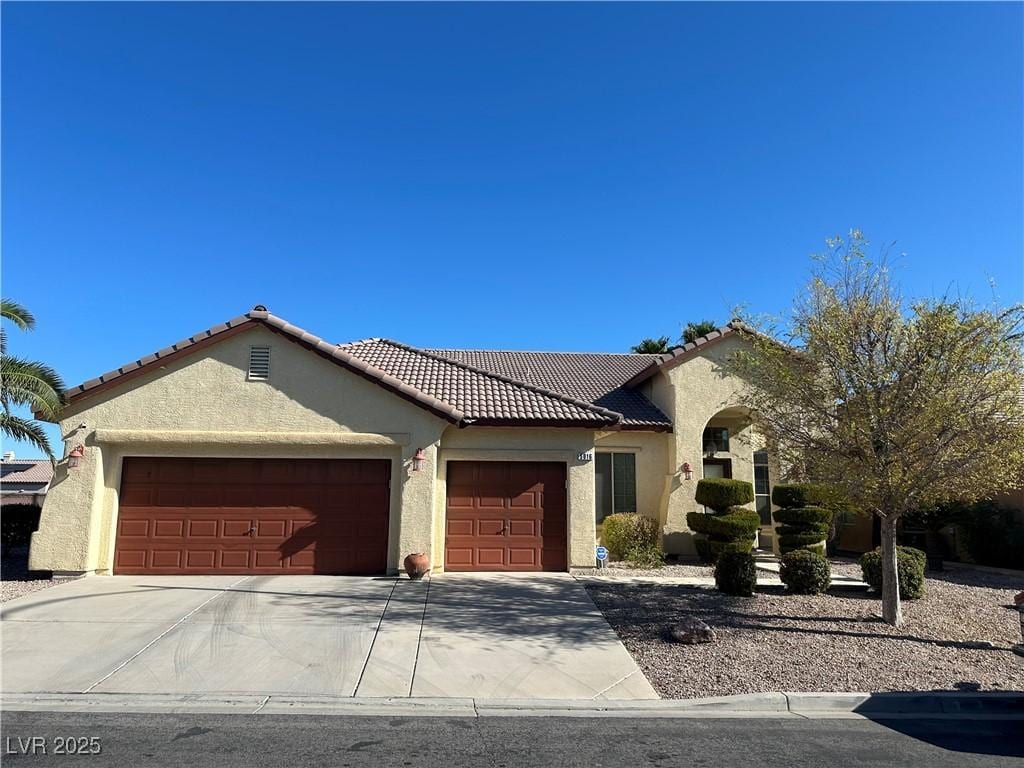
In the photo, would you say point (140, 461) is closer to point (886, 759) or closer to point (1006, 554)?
point (886, 759)

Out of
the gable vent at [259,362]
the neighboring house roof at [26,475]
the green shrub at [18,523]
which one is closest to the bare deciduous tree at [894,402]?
the gable vent at [259,362]

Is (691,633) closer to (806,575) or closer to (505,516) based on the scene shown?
(806,575)

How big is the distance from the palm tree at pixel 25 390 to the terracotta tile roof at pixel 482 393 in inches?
260

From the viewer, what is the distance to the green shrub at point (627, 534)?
14.8m

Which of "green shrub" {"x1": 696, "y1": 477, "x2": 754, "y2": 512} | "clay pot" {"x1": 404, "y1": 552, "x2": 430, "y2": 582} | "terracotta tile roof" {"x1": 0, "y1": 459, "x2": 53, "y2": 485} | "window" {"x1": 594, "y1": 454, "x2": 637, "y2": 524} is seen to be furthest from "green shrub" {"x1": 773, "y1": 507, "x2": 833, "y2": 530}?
"terracotta tile roof" {"x1": 0, "y1": 459, "x2": 53, "y2": 485}

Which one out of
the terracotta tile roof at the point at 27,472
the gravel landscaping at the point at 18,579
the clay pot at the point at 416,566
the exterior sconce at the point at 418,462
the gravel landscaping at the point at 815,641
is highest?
the terracotta tile roof at the point at 27,472

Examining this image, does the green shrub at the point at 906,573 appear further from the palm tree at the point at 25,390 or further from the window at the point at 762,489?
the palm tree at the point at 25,390

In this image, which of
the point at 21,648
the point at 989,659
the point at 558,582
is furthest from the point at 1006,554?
the point at 21,648

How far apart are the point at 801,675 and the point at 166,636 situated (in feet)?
26.6

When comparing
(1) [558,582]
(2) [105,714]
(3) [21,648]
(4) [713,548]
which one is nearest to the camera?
(2) [105,714]

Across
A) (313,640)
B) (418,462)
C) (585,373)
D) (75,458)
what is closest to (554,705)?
(313,640)

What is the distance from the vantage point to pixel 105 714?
20.1 feet

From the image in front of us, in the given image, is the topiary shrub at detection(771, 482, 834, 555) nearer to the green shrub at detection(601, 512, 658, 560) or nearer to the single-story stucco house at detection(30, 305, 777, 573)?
the green shrub at detection(601, 512, 658, 560)

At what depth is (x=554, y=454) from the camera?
13.4 metres
